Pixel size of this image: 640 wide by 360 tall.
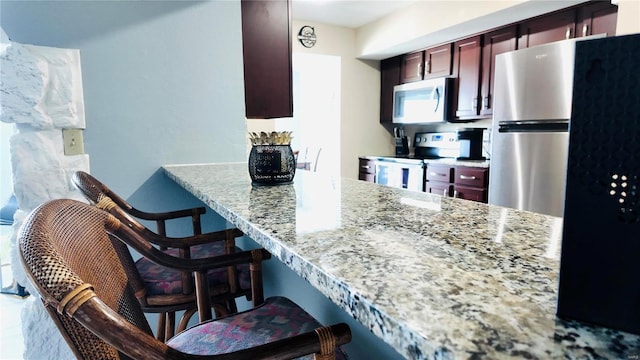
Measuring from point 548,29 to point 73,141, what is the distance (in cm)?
342

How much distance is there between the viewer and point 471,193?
340 cm

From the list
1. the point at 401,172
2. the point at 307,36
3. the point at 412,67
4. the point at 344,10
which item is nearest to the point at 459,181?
the point at 401,172

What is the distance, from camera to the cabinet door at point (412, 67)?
13.8ft

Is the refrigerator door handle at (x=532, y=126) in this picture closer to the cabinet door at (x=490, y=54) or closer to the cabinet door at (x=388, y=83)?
the cabinet door at (x=490, y=54)

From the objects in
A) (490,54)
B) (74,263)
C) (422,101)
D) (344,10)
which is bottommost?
(74,263)

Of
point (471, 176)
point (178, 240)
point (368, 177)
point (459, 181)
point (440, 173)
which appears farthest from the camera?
point (368, 177)

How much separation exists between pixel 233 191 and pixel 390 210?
0.55m

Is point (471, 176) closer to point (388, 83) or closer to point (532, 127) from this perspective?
point (532, 127)

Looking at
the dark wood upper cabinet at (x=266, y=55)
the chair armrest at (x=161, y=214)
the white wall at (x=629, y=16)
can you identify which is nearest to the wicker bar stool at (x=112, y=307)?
the chair armrest at (x=161, y=214)

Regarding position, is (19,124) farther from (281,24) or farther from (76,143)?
(281,24)

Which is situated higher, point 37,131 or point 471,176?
point 37,131

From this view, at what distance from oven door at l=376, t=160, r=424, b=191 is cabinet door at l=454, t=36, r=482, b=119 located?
72 centimetres

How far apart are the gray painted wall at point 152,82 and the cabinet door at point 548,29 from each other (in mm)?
2467

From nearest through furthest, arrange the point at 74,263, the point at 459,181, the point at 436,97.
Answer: the point at 74,263
the point at 459,181
the point at 436,97
